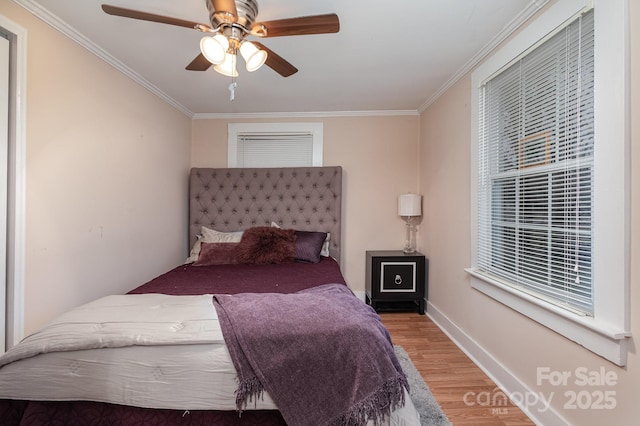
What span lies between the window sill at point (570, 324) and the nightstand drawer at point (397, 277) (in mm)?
1074

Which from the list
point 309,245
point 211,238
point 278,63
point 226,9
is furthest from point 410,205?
point 226,9

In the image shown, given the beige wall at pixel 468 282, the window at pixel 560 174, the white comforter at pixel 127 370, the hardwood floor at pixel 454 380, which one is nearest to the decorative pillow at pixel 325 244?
the hardwood floor at pixel 454 380

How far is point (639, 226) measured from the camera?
1044 mm

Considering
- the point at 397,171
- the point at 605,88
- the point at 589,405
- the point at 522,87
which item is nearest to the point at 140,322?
the point at 589,405

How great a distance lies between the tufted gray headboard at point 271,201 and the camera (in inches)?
125

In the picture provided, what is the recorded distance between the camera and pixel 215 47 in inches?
52.4

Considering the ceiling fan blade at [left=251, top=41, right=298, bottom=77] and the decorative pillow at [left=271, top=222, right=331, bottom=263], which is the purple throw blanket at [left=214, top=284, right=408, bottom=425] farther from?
the decorative pillow at [left=271, top=222, right=331, bottom=263]

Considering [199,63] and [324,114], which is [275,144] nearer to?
[324,114]

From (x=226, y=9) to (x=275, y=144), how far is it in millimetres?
2141

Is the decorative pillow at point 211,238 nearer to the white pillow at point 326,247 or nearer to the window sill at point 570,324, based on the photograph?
the white pillow at point 326,247

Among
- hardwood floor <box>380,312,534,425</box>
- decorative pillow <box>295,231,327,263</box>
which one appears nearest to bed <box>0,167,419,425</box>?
hardwood floor <box>380,312,534,425</box>

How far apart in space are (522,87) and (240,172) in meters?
2.66

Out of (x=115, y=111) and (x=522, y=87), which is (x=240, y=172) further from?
(x=522, y=87)

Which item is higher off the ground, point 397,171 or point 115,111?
point 115,111
